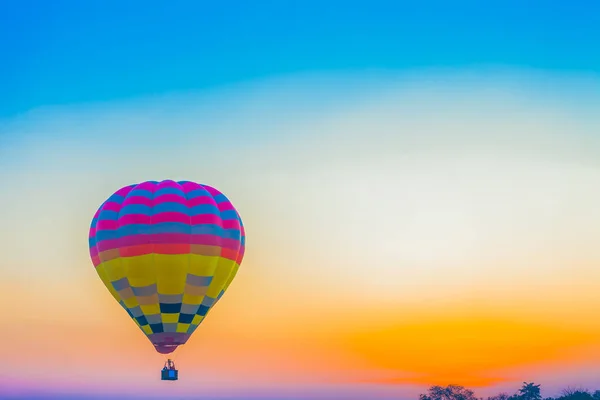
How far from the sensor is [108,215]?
126 ft

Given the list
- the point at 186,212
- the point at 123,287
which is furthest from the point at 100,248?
the point at 186,212

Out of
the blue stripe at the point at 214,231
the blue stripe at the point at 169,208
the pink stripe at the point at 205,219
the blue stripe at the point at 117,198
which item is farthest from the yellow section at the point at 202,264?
the blue stripe at the point at 117,198

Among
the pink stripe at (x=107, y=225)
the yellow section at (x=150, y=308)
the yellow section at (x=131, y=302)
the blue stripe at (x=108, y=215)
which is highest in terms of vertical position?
the blue stripe at (x=108, y=215)

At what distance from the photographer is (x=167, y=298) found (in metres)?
37.8

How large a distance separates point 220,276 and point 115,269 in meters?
4.92

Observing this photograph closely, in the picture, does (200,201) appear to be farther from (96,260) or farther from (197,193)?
(96,260)

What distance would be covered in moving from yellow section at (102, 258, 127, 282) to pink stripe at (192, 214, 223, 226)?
3.92 meters

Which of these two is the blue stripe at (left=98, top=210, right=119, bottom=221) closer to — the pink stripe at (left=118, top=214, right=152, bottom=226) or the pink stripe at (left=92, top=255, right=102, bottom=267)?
the pink stripe at (left=118, top=214, right=152, bottom=226)

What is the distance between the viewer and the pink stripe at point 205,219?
38.0 m

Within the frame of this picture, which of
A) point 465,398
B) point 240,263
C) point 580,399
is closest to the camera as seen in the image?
point 240,263

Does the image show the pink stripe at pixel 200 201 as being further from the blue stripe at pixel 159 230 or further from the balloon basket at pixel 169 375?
the balloon basket at pixel 169 375

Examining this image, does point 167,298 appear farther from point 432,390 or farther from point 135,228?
point 432,390

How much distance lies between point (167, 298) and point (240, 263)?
4.80 metres

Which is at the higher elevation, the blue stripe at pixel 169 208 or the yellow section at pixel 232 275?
the blue stripe at pixel 169 208
